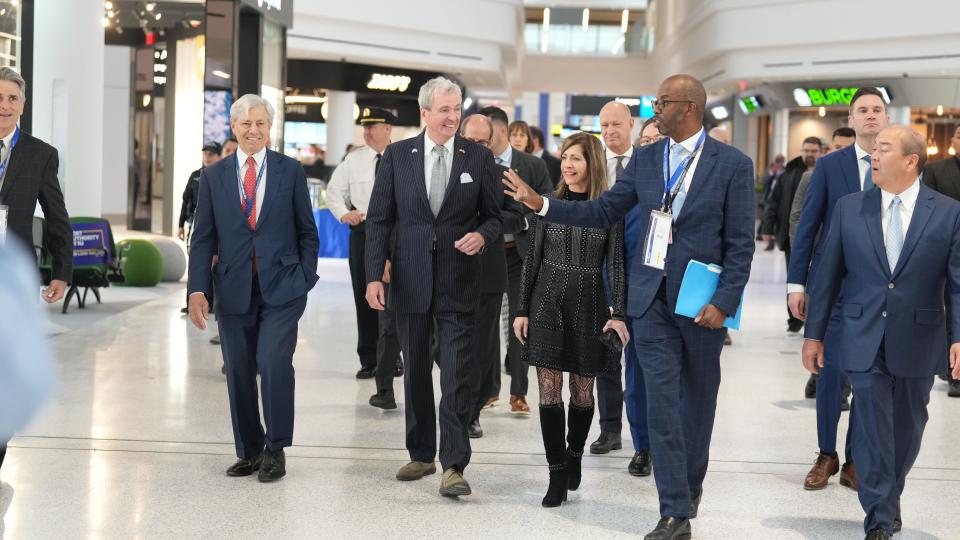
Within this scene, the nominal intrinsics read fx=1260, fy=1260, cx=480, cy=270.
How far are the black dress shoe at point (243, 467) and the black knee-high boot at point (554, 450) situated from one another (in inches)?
51.3

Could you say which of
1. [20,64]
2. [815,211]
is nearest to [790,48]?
[20,64]

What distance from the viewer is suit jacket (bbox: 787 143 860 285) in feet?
17.8

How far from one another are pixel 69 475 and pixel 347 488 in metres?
1.20

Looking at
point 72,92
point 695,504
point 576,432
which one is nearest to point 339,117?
point 72,92

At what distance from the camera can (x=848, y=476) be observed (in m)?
5.55

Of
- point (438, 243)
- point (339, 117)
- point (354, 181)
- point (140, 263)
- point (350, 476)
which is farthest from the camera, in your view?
point (339, 117)

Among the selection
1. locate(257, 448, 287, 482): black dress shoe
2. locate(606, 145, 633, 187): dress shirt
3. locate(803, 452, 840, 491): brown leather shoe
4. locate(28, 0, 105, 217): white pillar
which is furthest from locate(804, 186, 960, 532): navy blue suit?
locate(28, 0, 105, 217): white pillar

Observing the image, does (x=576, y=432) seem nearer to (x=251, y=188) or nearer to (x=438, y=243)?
(x=438, y=243)

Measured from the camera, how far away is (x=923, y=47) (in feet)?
73.9

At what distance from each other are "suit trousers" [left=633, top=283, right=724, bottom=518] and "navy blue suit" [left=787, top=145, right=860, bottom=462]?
92cm

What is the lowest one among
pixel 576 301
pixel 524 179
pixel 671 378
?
pixel 671 378

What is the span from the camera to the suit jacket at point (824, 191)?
543 centimetres

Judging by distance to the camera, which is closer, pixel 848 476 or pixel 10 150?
pixel 10 150

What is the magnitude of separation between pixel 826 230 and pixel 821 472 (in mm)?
1065
